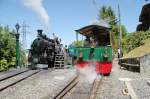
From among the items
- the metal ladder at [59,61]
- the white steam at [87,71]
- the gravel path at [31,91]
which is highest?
the metal ladder at [59,61]

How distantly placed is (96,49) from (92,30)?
1504 millimetres

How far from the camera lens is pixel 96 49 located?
19.6 meters

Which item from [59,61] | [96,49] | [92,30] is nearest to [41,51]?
[59,61]

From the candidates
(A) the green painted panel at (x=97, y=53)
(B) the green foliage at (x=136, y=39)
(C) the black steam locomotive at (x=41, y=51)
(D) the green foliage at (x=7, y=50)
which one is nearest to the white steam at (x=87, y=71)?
(A) the green painted panel at (x=97, y=53)

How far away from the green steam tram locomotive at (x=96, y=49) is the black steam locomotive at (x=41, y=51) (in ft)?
19.7

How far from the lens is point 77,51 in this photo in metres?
19.9

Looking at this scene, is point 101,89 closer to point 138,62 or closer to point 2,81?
point 2,81

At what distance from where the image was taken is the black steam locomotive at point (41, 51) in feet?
87.3

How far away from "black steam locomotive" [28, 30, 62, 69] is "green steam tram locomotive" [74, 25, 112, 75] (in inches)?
237

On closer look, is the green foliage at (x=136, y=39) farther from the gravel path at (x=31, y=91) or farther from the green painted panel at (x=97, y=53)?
the gravel path at (x=31, y=91)

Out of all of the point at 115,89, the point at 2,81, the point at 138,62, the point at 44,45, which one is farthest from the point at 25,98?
the point at 44,45

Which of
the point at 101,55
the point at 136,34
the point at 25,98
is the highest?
the point at 136,34

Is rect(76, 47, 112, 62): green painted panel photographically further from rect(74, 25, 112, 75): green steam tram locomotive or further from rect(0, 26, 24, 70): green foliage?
rect(0, 26, 24, 70): green foliage

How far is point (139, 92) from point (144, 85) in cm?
230
